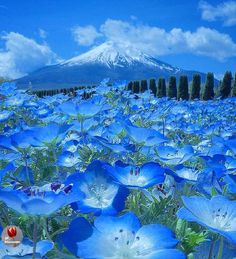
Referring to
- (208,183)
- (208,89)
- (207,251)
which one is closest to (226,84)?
(208,89)

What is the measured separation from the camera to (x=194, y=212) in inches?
39.3

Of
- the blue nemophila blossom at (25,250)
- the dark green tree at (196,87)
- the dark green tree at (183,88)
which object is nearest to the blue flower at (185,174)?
the blue nemophila blossom at (25,250)

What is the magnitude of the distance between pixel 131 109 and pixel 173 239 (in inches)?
184

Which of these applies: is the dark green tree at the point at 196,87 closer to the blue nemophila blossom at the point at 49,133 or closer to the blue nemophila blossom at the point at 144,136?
the blue nemophila blossom at the point at 144,136

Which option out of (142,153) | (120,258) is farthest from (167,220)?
(142,153)

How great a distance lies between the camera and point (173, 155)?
1779mm

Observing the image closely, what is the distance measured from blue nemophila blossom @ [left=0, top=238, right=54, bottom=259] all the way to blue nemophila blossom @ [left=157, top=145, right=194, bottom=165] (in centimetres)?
72

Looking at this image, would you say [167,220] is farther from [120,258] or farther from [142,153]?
[142,153]

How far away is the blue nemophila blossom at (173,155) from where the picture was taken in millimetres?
1621

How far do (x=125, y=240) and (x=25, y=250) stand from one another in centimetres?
22

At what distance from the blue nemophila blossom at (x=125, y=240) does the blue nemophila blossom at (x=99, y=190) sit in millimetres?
110

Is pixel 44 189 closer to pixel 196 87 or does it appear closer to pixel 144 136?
pixel 144 136

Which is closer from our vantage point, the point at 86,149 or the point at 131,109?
the point at 86,149

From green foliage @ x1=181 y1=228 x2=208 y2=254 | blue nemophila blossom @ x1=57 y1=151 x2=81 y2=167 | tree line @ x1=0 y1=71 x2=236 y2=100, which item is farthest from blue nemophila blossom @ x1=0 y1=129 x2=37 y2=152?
tree line @ x1=0 y1=71 x2=236 y2=100
